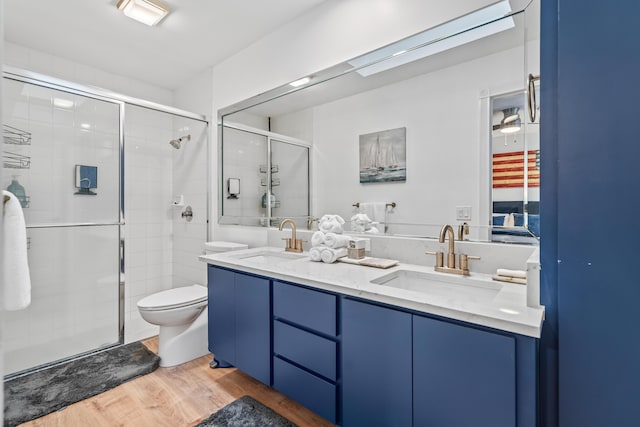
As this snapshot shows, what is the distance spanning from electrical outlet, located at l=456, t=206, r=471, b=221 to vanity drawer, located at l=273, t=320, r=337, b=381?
0.86 metres

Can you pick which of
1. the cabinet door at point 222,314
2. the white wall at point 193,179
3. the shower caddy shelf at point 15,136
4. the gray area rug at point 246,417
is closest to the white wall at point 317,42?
the white wall at point 193,179

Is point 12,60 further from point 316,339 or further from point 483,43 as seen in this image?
point 483,43

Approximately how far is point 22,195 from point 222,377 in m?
2.00

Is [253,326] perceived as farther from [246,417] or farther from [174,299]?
[174,299]

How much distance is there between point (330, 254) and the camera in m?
1.76

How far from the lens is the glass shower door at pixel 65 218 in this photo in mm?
2307

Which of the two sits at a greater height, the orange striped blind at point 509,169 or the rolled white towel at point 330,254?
the orange striped blind at point 509,169

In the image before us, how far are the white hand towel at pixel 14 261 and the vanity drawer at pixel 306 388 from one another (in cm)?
128

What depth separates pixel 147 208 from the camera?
10.1ft

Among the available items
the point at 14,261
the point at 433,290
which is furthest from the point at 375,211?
the point at 14,261

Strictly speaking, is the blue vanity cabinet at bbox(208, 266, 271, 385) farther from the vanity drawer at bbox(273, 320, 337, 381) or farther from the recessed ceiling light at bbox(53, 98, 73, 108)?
the recessed ceiling light at bbox(53, 98, 73, 108)

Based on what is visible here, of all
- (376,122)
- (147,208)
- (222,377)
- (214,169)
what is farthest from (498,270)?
(147,208)

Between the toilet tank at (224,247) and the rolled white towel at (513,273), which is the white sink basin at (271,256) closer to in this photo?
the toilet tank at (224,247)

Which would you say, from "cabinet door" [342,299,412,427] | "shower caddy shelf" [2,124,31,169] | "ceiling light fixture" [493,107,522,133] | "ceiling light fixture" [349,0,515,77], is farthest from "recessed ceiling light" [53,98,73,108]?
"ceiling light fixture" [493,107,522,133]
